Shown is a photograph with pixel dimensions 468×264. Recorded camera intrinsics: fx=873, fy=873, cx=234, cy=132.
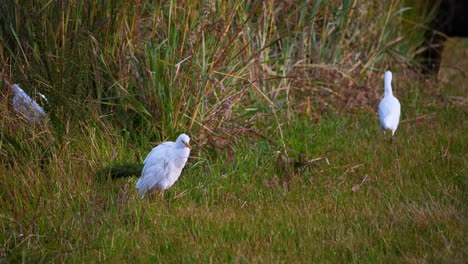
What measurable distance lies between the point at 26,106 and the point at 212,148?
1351 millimetres

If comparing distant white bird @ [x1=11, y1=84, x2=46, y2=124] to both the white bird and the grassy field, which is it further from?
the white bird

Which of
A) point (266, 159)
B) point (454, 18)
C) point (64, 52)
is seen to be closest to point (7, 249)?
point (64, 52)

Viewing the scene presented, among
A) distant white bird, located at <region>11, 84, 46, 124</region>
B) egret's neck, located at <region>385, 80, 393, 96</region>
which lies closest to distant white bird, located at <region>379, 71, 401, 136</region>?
egret's neck, located at <region>385, 80, 393, 96</region>

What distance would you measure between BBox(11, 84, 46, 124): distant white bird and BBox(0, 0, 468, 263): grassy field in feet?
0.20

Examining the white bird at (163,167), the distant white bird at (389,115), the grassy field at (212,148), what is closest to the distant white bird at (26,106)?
the grassy field at (212,148)

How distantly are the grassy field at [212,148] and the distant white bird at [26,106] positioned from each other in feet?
0.20

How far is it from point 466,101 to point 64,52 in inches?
180

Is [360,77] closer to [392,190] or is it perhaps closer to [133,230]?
[392,190]

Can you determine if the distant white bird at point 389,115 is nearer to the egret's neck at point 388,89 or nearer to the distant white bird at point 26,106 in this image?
the egret's neck at point 388,89

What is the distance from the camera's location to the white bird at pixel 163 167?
5.20m

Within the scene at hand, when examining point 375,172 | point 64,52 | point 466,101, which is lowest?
point 466,101

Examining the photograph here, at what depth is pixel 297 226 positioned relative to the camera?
4.82 metres

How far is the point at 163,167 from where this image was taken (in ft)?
16.9

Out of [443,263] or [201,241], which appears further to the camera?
[201,241]
